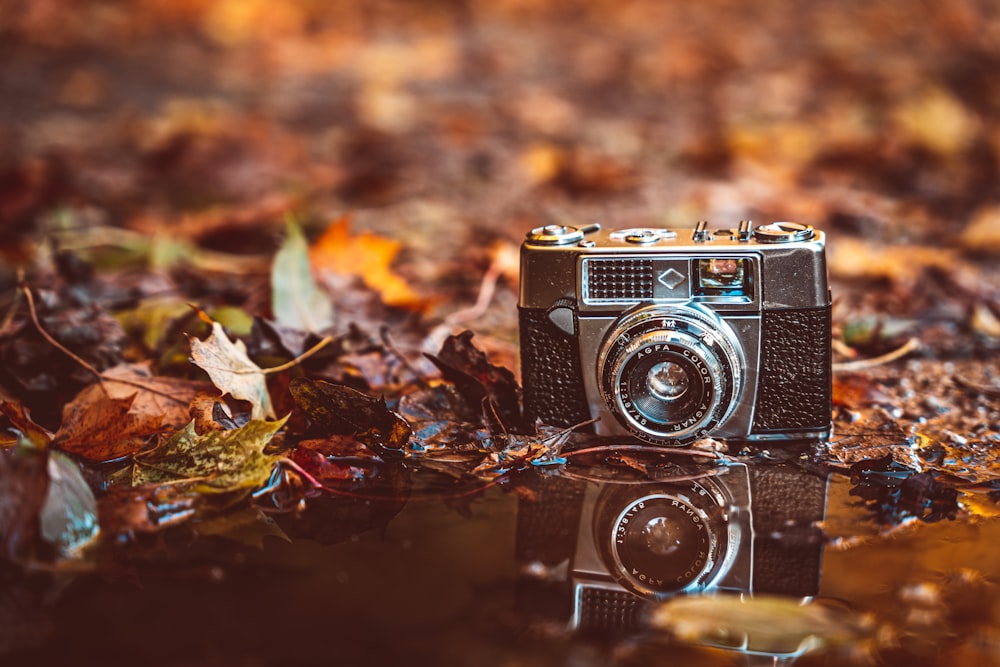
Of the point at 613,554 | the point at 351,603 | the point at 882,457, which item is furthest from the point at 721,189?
the point at 351,603

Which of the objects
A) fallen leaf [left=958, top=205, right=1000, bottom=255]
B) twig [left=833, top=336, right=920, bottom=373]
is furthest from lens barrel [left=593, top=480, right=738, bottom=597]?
fallen leaf [left=958, top=205, right=1000, bottom=255]

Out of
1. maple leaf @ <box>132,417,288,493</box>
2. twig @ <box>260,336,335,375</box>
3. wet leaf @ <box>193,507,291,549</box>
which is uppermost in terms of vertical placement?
twig @ <box>260,336,335,375</box>

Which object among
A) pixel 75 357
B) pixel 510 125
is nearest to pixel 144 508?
pixel 75 357

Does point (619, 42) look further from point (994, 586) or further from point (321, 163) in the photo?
point (994, 586)

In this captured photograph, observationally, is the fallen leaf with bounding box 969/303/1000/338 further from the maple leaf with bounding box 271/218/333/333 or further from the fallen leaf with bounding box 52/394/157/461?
the fallen leaf with bounding box 52/394/157/461

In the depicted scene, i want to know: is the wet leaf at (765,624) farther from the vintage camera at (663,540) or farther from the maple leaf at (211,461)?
the maple leaf at (211,461)

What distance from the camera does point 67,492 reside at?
2.78 feet

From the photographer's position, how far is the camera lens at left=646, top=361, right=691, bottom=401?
3.54 ft

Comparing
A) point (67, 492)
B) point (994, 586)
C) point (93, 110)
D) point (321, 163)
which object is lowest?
point (994, 586)

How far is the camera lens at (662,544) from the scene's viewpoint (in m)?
0.85

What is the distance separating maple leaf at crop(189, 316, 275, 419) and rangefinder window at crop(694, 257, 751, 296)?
21.8 inches

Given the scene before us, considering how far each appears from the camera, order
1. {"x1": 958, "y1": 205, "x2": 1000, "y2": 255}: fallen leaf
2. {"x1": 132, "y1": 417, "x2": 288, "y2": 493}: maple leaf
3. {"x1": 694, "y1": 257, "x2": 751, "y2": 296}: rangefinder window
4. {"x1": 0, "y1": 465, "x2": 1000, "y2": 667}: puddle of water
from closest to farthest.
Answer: {"x1": 0, "y1": 465, "x2": 1000, "y2": 667}: puddle of water < {"x1": 132, "y1": 417, "x2": 288, "y2": 493}: maple leaf < {"x1": 694, "y1": 257, "x2": 751, "y2": 296}: rangefinder window < {"x1": 958, "y1": 205, "x2": 1000, "y2": 255}: fallen leaf

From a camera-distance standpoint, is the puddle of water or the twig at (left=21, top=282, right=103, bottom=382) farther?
the twig at (left=21, top=282, right=103, bottom=382)

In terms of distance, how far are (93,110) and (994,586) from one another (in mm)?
3449
